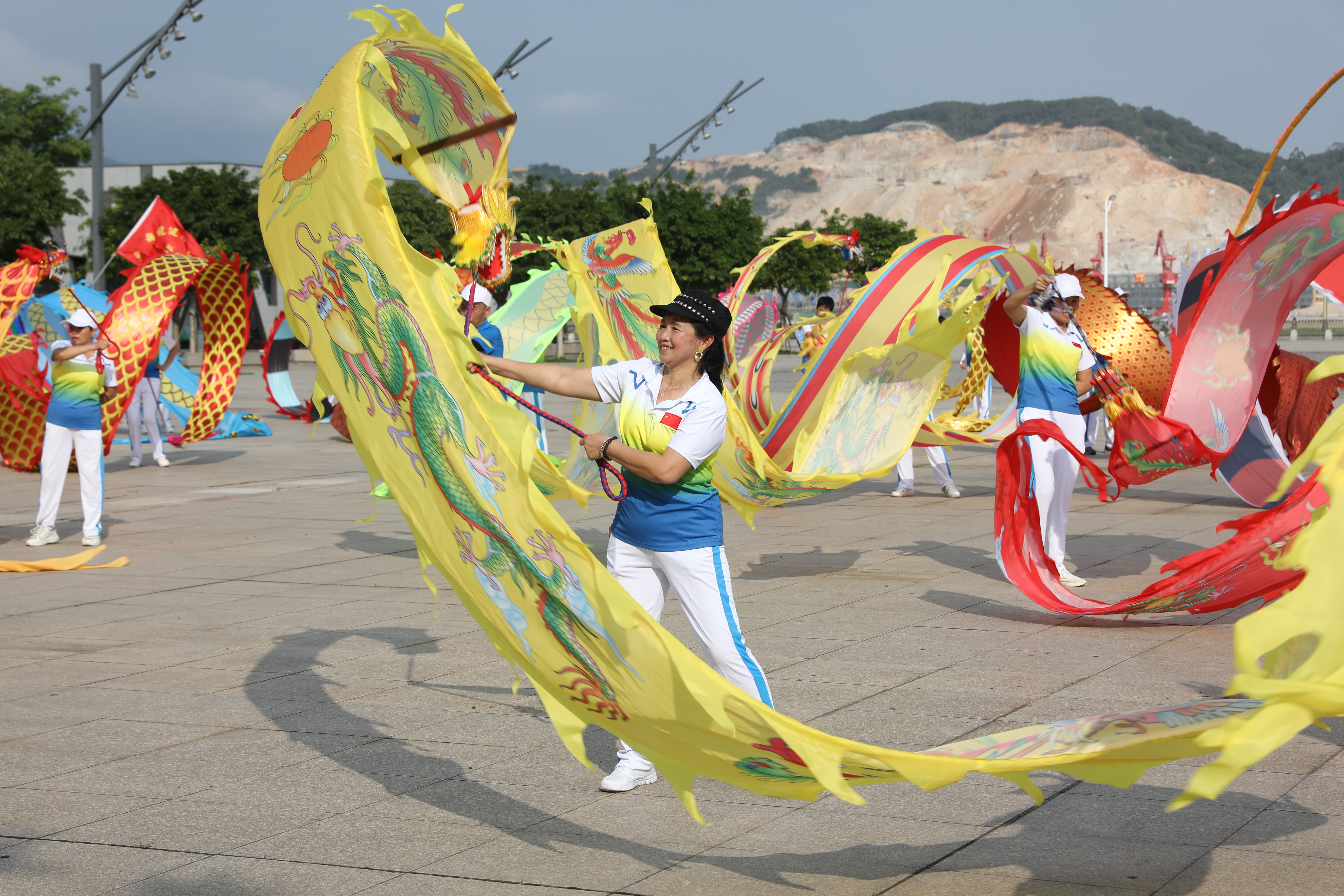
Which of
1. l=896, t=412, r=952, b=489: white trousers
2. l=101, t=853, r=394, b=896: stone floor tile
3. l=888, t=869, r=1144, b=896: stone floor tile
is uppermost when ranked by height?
l=888, t=869, r=1144, b=896: stone floor tile

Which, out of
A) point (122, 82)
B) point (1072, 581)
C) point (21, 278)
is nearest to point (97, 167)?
point (122, 82)

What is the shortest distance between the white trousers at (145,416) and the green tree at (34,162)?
1528cm

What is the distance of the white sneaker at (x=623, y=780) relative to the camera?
432 cm

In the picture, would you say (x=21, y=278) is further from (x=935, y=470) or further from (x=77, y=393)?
(x=935, y=470)

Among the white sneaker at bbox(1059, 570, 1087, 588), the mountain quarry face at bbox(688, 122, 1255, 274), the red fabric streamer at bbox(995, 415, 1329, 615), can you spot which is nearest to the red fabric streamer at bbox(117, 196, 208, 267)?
→ the red fabric streamer at bbox(995, 415, 1329, 615)

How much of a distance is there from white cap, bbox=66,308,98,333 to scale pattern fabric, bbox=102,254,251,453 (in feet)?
4.41

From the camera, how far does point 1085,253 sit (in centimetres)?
15688

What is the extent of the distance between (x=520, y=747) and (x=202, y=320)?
12.7 meters

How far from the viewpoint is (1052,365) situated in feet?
26.0

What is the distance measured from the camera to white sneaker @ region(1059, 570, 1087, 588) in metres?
7.81

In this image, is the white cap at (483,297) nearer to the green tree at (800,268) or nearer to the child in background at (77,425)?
the child in background at (77,425)

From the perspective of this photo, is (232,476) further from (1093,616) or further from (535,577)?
(535,577)

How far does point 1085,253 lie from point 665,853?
16306cm

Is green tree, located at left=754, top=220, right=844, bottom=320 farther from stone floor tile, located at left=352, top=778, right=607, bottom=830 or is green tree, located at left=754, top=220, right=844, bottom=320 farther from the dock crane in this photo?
stone floor tile, located at left=352, top=778, right=607, bottom=830
